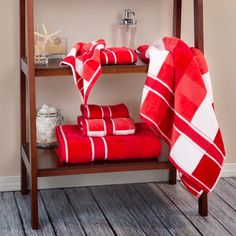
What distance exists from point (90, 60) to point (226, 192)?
969 mm

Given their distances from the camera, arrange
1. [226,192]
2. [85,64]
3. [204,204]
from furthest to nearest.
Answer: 1. [226,192]
2. [204,204]
3. [85,64]

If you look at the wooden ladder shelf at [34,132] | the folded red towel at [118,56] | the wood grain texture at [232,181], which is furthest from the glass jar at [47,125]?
the wood grain texture at [232,181]

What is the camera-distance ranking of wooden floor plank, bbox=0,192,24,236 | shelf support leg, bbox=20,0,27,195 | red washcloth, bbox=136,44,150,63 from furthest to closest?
shelf support leg, bbox=20,0,27,195, red washcloth, bbox=136,44,150,63, wooden floor plank, bbox=0,192,24,236

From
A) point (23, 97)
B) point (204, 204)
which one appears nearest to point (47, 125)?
point (23, 97)

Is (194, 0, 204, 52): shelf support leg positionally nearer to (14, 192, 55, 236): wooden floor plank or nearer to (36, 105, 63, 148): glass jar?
(36, 105, 63, 148): glass jar

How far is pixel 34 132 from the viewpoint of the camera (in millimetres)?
2320

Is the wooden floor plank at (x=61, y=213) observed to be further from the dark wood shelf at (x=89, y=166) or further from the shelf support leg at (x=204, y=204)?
the shelf support leg at (x=204, y=204)

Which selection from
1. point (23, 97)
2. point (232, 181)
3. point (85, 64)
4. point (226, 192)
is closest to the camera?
point (85, 64)

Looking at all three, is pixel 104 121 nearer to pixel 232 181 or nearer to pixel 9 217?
pixel 9 217

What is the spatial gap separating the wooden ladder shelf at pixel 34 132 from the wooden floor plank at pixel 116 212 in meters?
0.20

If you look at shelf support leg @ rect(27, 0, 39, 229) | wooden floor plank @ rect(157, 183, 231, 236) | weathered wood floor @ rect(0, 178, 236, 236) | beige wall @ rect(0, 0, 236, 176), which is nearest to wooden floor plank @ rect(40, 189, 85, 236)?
weathered wood floor @ rect(0, 178, 236, 236)

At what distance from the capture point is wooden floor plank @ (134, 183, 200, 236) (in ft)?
7.81

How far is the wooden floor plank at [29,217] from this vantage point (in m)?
2.35

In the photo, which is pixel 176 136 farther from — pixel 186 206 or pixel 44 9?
pixel 44 9
